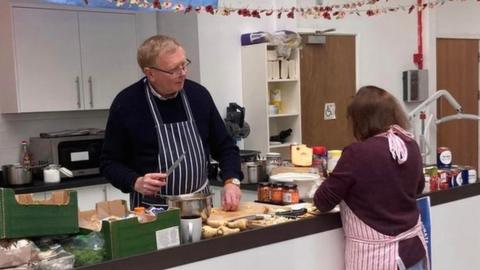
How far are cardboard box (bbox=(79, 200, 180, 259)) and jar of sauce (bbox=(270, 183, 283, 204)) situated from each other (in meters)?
0.88

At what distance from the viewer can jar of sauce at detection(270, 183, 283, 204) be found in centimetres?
266

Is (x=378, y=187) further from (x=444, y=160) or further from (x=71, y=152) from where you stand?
(x=71, y=152)

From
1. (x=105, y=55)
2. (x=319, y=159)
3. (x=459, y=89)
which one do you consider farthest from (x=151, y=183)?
(x=459, y=89)

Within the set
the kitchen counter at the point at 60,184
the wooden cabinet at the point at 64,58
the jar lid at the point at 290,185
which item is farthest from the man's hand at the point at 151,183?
the wooden cabinet at the point at 64,58

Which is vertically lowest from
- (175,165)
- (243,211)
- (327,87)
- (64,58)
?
(243,211)

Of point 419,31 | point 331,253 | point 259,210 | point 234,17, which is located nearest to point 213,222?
point 259,210

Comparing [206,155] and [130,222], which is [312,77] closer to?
[206,155]

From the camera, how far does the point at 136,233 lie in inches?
68.3

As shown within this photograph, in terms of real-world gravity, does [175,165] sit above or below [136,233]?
above

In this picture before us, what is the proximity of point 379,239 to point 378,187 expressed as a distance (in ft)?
0.67

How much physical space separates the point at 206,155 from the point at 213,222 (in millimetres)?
512

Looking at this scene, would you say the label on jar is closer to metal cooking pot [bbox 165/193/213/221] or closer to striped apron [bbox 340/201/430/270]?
striped apron [bbox 340/201/430/270]

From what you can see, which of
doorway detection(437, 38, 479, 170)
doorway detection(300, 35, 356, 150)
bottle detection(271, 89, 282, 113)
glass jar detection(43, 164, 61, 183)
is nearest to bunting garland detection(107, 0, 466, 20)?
doorway detection(300, 35, 356, 150)

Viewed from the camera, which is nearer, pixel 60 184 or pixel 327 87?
pixel 60 184
